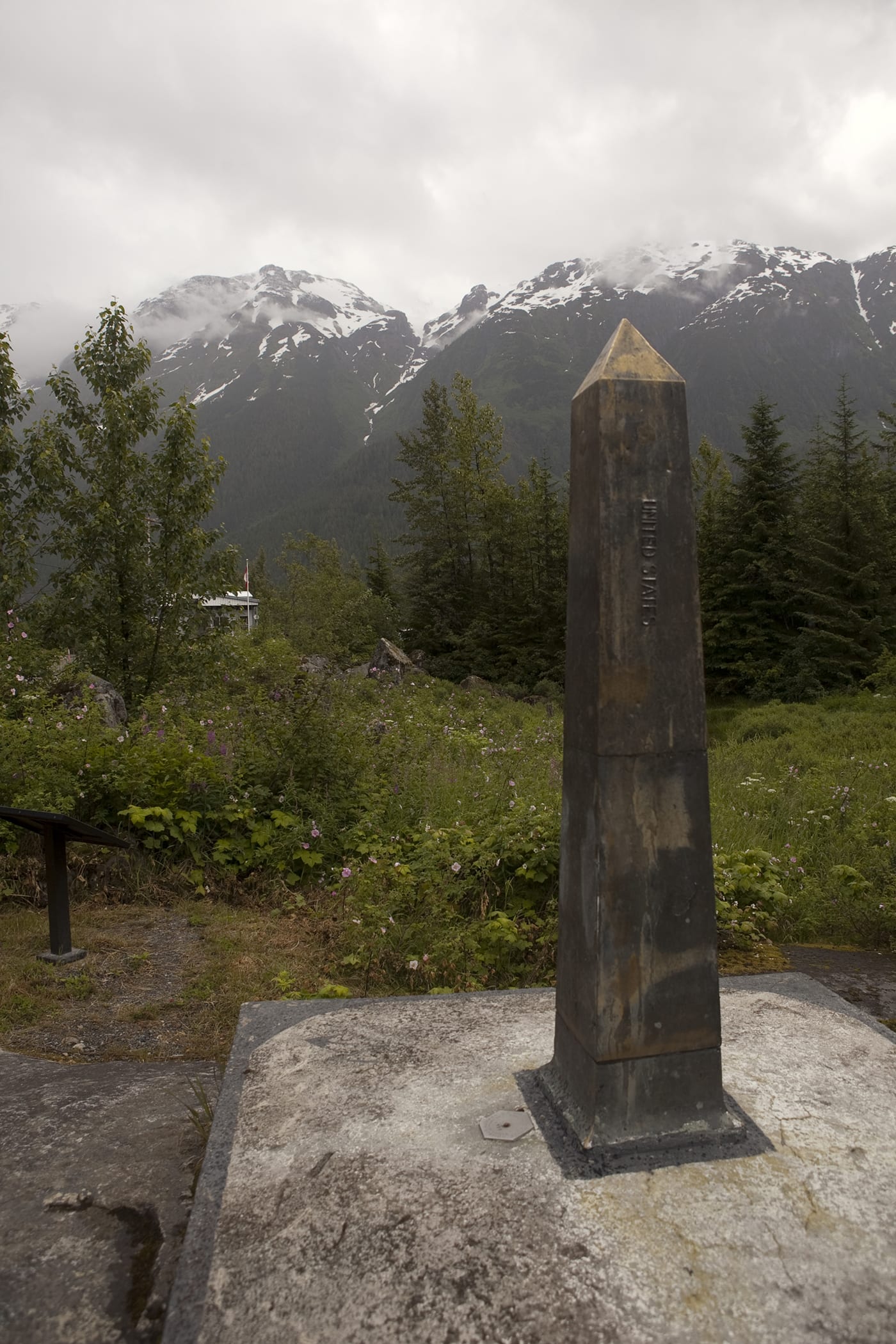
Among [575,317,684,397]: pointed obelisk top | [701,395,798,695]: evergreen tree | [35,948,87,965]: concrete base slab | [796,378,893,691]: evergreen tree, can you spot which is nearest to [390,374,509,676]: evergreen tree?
[701,395,798,695]: evergreen tree

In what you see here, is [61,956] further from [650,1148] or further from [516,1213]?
[650,1148]

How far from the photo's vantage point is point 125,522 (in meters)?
9.51

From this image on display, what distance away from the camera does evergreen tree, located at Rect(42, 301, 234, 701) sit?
9.59m

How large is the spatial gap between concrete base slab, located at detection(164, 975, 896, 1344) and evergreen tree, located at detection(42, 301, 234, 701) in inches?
290

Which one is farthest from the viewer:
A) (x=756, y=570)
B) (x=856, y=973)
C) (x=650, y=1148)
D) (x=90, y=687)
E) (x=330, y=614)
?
(x=330, y=614)

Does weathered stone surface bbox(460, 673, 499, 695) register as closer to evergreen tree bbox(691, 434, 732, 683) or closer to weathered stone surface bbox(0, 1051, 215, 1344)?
evergreen tree bbox(691, 434, 732, 683)

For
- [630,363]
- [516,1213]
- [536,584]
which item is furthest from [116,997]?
[536,584]

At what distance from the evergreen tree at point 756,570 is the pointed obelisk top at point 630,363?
20403 mm

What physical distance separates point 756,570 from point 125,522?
734 inches

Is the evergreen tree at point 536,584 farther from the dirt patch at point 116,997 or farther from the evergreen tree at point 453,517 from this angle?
the dirt patch at point 116,997

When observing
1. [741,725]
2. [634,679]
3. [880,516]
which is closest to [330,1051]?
Result: [634,679]

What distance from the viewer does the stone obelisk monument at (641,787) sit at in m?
2.61

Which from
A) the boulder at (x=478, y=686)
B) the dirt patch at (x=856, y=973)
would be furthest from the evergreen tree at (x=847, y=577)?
the dirt patch at (x=856, y=973)

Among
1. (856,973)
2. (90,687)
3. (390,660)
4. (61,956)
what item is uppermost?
(90,687)
